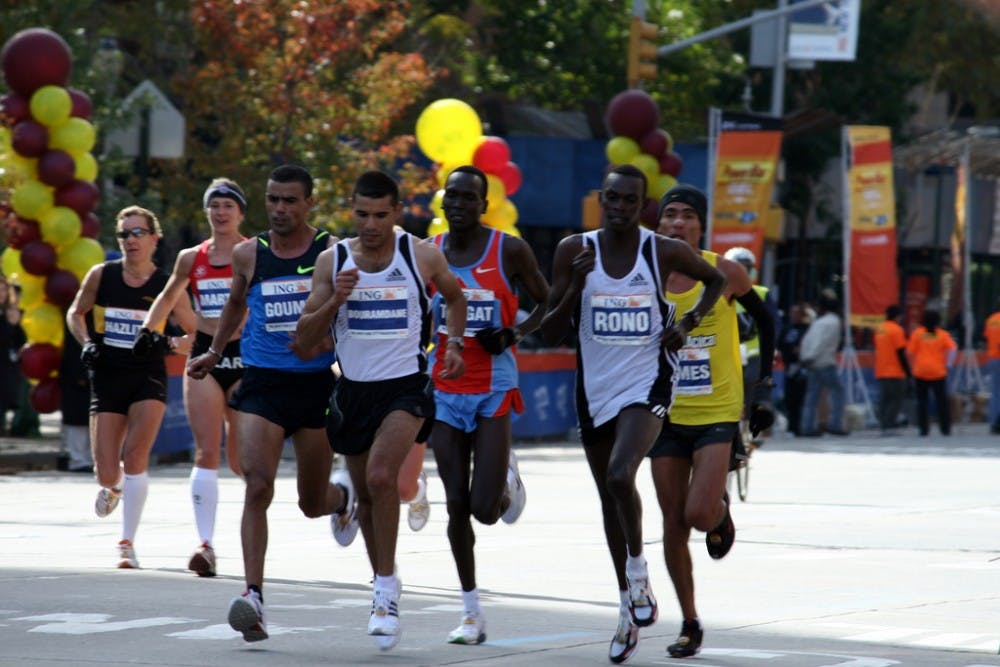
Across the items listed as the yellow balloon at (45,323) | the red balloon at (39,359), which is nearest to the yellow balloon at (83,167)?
the yellow balloon at (45,323)

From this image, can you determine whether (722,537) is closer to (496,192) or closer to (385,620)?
(385,620)

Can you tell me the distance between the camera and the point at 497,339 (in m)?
8.70

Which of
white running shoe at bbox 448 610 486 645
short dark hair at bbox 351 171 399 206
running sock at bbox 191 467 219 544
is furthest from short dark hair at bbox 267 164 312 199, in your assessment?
→ running sock at bbox 191 467 219 544

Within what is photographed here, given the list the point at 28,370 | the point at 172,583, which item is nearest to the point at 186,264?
the point at 172,583

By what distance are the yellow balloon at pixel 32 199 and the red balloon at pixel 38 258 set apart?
0.27 m

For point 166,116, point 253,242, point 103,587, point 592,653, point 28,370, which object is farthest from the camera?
point 166,116

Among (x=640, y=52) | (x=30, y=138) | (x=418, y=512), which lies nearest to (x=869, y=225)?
(x=640, y=52)

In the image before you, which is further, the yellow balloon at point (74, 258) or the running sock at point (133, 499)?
the yellow balloon at point (74, 258)

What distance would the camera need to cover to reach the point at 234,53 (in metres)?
26.7

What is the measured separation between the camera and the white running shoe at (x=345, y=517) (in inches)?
389

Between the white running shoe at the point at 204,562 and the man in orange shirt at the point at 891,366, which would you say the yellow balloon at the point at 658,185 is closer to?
the man in orange shirt at the point at 891,366

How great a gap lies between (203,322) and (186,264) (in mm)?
325

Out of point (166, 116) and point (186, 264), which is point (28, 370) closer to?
point (166, 116)

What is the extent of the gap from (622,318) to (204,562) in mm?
3313
